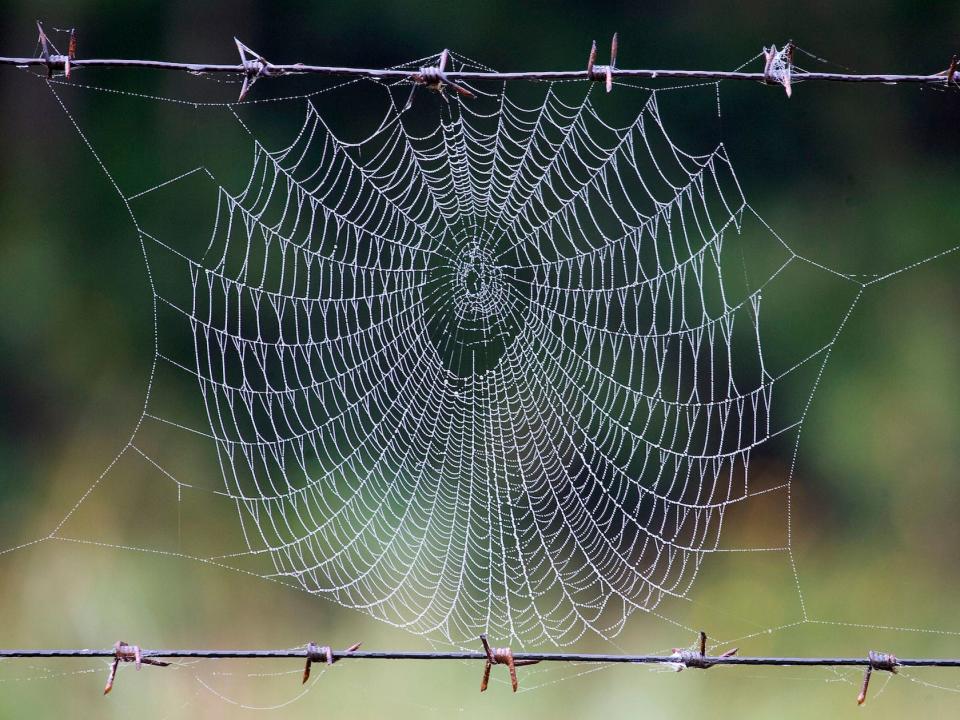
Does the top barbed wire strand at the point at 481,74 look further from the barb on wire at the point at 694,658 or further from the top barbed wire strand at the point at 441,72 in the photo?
the barb on wire at the point at 694,658

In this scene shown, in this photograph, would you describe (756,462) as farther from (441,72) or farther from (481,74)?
(481,74)

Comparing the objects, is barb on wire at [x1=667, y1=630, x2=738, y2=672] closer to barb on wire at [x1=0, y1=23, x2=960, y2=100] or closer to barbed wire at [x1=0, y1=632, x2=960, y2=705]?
barbed wire at [x1=0, y1=632, x2=960, y2=705]

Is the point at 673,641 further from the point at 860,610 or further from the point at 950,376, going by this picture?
the point at 950,376

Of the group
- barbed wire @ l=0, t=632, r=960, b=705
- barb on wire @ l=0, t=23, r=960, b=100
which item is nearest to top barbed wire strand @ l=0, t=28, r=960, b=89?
barb on wire @ l=0, t=23, r=960, b=100

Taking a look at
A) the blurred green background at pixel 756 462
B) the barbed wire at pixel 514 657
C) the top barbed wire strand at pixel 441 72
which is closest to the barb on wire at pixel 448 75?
the top barbed wire strand at pixel 441 72

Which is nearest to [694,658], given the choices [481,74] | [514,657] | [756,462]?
[514,657]

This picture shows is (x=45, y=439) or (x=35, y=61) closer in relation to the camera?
(x=35, y=61)

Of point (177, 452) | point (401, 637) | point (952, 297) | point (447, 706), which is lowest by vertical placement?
point (447, 706)

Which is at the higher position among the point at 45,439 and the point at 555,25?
the point at 555,25

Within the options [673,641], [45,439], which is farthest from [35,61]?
[45,439]
